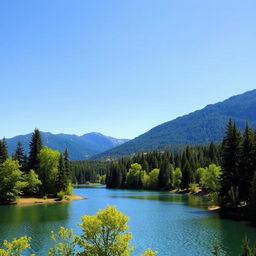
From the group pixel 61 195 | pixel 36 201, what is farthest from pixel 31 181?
pixel 61 195

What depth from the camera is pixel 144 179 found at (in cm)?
19162

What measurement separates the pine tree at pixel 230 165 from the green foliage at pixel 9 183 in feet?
181

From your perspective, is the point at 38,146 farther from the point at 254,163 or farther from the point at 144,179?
the point at 144,179

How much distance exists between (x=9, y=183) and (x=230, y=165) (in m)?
58.2

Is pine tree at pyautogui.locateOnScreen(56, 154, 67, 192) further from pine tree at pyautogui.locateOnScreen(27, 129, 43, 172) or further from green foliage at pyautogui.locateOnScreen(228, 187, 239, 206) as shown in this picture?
green foliage at pyautogui.locateOnScreen(228, 187, 239, 206)

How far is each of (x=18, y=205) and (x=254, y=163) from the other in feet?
199

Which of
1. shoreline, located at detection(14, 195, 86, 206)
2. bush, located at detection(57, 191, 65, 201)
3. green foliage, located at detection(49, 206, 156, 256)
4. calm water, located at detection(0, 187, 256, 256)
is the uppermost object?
green foliage, located at detection(49, 206, 156, 256)

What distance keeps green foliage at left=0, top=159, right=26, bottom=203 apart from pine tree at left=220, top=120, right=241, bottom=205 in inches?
2167

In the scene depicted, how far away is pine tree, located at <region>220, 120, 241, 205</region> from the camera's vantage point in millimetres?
73312

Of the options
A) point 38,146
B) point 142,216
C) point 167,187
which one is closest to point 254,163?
point 142,216

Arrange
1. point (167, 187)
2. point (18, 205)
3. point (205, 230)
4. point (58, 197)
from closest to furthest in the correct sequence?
point (205, 230) → point (18, 205) → point (58, 197) → point (167, 187)

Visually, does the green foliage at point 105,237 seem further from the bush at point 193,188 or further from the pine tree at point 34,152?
the bush at point 193,188

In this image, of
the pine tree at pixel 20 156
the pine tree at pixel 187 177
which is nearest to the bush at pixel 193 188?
the pine tree at pixel 187 177

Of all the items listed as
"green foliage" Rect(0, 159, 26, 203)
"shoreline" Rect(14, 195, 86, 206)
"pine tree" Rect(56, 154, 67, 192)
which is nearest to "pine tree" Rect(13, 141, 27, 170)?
"pine tree" Rect(56, 154, 67, 192)
